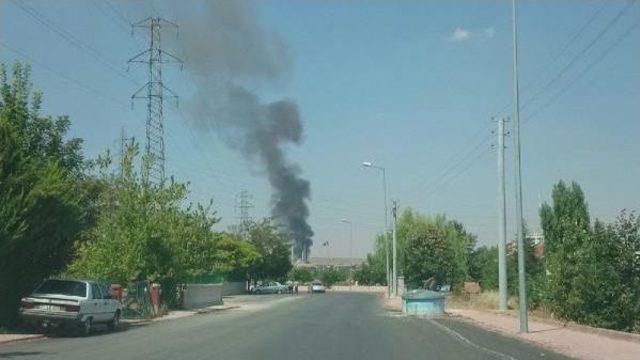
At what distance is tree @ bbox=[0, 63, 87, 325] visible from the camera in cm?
2447

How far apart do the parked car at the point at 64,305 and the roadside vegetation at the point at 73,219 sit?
140cm

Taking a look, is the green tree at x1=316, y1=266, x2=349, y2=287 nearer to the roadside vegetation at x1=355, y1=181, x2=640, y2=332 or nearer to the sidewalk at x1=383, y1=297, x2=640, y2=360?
the roadside vegetation at x1=355, y1=181, x2=640, y2=332

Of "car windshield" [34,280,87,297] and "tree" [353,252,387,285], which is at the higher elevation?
"tree" [353,252,387,285]

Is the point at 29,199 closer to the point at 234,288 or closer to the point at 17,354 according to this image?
the point at 17,354

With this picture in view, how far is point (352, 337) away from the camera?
23.8 metres

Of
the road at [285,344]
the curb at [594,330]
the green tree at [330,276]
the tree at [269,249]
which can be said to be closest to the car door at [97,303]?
the road at [285,344]

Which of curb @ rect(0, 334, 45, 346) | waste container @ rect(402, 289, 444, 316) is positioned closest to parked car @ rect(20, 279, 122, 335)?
curb @ rect(0, 334, 45, 346)

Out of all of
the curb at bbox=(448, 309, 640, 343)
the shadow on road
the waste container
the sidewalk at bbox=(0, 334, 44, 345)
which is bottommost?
the shadow on road

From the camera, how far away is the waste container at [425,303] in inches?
1599

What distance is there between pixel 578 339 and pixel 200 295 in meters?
33.7

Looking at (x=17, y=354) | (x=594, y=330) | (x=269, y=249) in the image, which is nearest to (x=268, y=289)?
(x=269, y=249)

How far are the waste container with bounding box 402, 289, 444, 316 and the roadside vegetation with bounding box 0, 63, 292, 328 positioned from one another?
37.9 feet

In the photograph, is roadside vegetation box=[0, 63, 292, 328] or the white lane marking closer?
the white lane marking

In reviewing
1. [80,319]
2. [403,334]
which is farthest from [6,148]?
[403,334]
